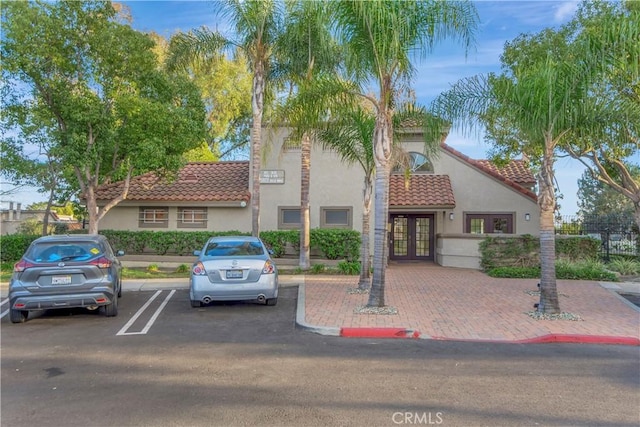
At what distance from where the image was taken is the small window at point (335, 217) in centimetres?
1794

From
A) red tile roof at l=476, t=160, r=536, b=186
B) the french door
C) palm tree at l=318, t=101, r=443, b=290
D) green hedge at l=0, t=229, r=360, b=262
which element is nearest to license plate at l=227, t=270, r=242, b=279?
palm tree at l=318, t=101, r=443, b=290

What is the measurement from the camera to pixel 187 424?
13.9 ft

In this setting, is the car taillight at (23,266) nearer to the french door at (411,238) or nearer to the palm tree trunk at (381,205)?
the palm tree trunk at (381,205)

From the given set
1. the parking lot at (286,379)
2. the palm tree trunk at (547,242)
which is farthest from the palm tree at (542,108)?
the parking lot at (286,379)

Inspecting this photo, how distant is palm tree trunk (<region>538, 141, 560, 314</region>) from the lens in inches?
354

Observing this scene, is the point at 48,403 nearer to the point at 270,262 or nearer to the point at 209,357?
the point at 209,357

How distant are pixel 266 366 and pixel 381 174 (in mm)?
4852

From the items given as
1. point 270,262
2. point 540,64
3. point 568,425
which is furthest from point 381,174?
point 568,425

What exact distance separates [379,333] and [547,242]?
414 cm

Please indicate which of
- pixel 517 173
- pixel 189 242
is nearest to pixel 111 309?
pixel 189 242

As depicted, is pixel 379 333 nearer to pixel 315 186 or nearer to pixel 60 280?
pixel 60 280

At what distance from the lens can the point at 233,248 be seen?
9.98 m

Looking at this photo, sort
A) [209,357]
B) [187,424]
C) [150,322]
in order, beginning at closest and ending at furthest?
[187,424] < [209,357] < [150,322]

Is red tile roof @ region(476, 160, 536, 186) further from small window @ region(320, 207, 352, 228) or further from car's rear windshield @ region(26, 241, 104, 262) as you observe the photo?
car's rear windshield @ region(26, 241, 104, 262)
